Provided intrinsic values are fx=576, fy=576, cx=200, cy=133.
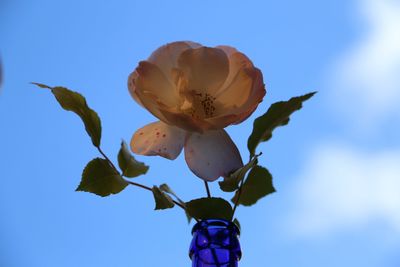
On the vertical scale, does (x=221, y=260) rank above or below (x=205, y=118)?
below

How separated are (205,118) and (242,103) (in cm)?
4

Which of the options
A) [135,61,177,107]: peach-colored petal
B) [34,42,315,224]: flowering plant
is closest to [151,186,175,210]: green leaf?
[34,42,315,224]: flowering plant

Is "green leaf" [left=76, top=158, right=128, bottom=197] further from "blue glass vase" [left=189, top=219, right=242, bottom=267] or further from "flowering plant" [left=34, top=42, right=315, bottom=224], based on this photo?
"blue glass vase" [left=189, top=219, right=242, bottom=267]

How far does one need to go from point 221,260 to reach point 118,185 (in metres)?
0.14

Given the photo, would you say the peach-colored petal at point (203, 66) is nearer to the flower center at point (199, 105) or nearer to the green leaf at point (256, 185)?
the flower center at point (199, 105)

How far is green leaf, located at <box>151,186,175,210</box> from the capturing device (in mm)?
634

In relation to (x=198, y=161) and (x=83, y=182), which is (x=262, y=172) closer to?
(x=198, y=161)

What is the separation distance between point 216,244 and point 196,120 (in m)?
0.15

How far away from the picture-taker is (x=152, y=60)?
2.19 ft

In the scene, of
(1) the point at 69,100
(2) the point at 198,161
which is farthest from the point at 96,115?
(2) the point at 198,161

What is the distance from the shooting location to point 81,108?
0.66 meters

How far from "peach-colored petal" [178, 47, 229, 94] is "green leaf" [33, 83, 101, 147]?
0.38ft

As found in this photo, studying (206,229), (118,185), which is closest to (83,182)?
(118,185)

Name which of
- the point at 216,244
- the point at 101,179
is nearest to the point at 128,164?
the point at 101,179
